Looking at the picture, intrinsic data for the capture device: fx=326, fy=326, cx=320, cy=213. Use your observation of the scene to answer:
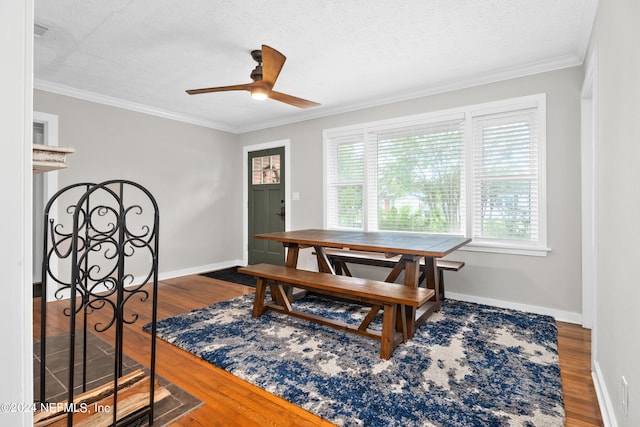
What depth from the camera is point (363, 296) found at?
243cm

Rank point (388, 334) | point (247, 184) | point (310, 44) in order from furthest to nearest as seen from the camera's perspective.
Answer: point (247, 184) → point (310, 44) → point (388, 334)

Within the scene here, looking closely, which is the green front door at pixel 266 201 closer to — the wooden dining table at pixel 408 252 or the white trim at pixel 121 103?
the white trim at pixel 121 103

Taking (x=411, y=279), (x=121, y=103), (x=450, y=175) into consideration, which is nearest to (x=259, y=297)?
Result: (x=411, y=279)

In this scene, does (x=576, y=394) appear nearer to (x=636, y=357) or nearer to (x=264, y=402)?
(x=636, y=357)

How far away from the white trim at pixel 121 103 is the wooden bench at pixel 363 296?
9.64 feet

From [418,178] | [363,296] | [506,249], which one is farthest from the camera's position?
[418,178]

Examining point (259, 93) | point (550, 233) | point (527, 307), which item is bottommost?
point (527, 307)

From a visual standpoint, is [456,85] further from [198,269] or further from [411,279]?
[198,269]

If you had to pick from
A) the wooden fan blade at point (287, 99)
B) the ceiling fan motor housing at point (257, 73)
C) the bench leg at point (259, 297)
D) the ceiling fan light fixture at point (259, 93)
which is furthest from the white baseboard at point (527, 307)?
the ceiling fan motor housing at point (257, 73)

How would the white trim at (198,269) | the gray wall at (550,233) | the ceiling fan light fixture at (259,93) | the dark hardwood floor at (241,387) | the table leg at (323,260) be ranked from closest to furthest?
the dark hardwood floor at (241,387) → the ceiling fan light fixture at (259,93) → the gray wall at (550,233) → the table leg at (323,260) → the white trim at (198,269)

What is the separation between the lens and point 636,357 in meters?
1.21

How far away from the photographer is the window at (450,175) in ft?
10.8

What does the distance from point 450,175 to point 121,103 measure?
4233 millimetres

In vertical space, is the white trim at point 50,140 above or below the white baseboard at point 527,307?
above
